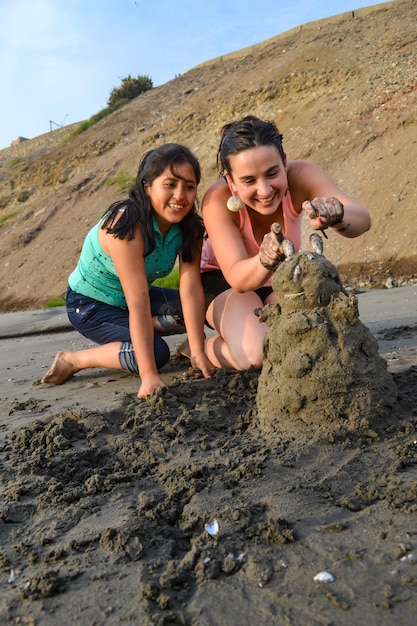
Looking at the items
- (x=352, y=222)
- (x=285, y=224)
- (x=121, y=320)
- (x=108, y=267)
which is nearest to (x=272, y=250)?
(x=352, y=222)

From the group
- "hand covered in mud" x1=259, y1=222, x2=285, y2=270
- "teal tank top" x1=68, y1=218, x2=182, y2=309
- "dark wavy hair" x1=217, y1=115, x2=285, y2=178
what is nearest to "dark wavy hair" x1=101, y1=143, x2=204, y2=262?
"teal tank top" x1=68, y1=218, x2=182, y2=309

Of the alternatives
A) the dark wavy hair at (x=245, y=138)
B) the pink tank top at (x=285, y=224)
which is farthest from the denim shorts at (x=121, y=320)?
the dark wavy hair at (x=245, y=138)

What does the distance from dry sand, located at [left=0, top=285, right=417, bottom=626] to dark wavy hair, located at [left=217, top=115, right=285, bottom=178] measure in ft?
3.52

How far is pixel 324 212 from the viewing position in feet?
7.52

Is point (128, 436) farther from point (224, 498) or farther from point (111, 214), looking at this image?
point (111, 214)

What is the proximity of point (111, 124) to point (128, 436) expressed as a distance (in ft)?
65.1

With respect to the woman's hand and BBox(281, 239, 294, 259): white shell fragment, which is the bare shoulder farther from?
the woman's hand

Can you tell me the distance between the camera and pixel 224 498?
1.72 meters

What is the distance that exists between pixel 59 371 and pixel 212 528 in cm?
206

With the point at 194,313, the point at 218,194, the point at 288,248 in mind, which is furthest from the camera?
the point at 194,313

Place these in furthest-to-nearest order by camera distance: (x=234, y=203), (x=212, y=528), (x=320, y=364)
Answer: (x=234, y=203) < (x=320, y=364) < (x=212, y=528)

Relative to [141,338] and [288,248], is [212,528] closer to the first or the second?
[288,248]

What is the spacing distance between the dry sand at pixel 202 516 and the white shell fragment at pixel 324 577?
0.01 meters

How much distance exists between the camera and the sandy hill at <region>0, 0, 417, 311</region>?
929 cm
